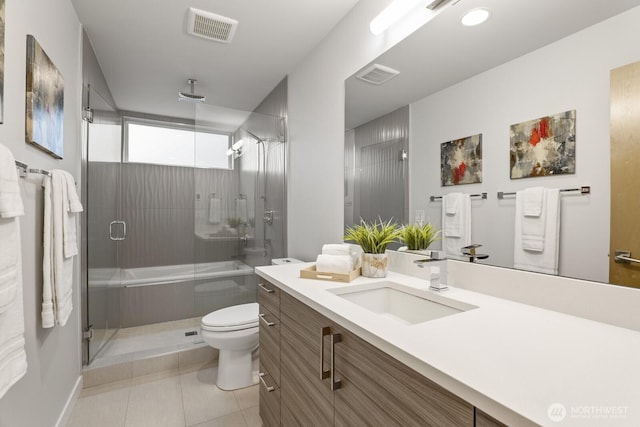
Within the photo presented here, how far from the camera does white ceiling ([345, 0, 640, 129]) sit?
3.09 ft

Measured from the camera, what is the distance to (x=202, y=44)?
236 centimetres

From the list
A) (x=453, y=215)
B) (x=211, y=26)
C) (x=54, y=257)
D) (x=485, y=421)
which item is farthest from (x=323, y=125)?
(x=485, y=421)

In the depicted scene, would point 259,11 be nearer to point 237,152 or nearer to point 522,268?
point 237,152

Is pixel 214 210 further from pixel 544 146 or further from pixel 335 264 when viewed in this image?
pixel 544 146

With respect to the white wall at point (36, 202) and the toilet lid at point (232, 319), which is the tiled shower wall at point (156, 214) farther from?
the toilet lid at point (232, 319)

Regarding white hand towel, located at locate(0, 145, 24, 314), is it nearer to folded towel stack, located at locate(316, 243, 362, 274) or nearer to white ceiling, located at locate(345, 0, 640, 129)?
folded towel stack, located at locate(316, 243, 362, 274)

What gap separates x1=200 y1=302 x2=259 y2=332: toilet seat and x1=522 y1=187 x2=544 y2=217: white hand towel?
1.76m

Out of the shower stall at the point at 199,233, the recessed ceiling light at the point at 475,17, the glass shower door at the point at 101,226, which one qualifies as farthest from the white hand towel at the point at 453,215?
the glass shower door at the point at 101,226

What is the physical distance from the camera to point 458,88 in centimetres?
130

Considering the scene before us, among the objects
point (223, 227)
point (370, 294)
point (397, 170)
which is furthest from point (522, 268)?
point (223, 227)

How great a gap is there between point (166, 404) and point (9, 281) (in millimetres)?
1433

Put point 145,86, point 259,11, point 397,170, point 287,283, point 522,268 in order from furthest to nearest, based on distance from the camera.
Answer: point 145,86, point 259,11, point 397,170, point 287,283, point 522,268

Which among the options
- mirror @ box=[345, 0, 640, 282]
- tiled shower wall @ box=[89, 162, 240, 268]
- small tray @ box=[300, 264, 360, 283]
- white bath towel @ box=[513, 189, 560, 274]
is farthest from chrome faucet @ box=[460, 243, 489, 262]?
tiled shower wall @ box=[89, 162, 240, 268]

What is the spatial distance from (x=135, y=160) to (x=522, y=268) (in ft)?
13.8
